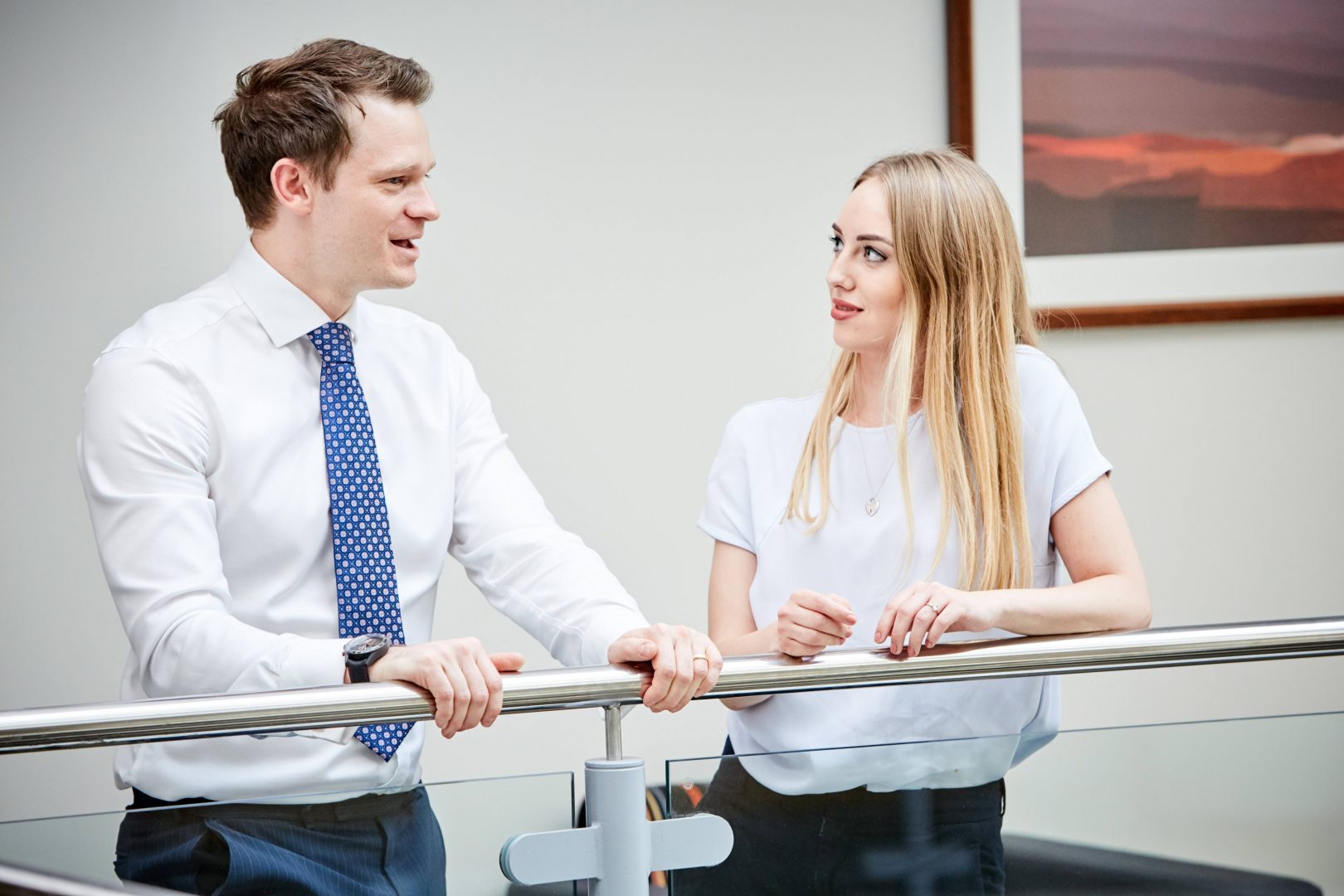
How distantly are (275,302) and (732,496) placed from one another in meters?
0.68

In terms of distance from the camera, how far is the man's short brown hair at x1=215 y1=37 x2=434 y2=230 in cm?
179

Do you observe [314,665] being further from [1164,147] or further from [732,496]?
[1164,147]

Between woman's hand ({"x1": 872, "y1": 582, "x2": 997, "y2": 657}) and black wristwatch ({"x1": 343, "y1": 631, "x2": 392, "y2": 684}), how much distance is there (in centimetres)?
52

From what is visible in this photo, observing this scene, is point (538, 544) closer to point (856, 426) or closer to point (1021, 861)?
point (856, 426)

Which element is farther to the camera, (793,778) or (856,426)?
(856,426)

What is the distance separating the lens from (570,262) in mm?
2789

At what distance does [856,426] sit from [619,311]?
986 mm

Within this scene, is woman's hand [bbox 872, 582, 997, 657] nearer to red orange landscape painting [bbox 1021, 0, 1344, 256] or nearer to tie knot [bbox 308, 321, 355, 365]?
tie knot [bbox 308, 321, 355, 365]

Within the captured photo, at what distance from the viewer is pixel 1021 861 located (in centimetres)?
148

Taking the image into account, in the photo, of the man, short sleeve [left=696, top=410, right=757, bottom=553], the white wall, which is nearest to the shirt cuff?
the man

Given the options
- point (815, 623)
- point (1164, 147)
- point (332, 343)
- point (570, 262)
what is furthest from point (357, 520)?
point (1164, 147)

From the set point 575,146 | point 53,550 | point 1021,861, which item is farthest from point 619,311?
point 1021,861

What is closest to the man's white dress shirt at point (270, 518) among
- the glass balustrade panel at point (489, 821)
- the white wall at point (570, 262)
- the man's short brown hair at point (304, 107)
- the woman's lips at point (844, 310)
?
the man's short brown hair at point (304, 107)

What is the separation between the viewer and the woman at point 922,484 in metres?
1.77
